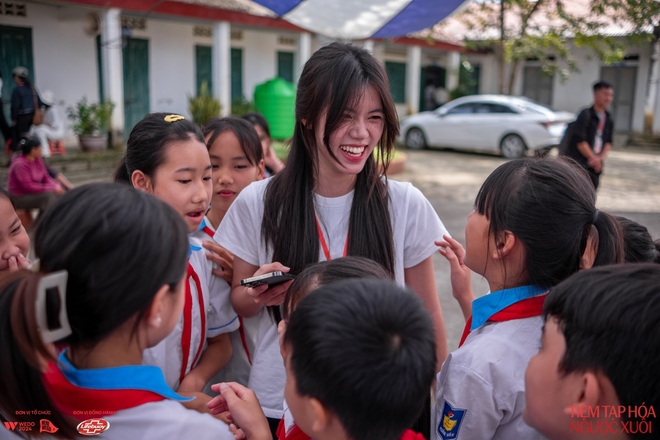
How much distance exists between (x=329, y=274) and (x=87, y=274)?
52 centimetres

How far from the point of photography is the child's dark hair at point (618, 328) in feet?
3.20

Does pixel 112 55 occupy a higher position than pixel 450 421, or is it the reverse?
pixel 112 55

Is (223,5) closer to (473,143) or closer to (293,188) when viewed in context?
(473,143)

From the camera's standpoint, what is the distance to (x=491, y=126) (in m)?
12.4

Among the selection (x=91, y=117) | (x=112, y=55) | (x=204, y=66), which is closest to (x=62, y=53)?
(x=112, y=55)

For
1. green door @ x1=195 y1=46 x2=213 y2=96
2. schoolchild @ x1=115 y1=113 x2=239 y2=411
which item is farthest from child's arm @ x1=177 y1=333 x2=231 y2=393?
green door @ x1=195 y1=46 x2=213 y2=96

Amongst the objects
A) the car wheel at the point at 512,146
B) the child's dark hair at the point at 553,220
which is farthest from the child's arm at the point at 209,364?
the car wheel at the point at 512,146

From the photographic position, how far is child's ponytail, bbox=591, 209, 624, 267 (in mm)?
1321

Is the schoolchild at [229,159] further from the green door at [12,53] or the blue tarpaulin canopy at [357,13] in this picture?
the green door at [12,53]

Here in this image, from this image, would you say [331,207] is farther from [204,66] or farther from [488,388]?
[204,66]

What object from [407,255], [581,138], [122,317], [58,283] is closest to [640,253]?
[407,255]

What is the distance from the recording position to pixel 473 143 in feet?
42.1

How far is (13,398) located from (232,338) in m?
0.93

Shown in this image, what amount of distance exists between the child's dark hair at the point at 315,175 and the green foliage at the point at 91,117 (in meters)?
7.71
